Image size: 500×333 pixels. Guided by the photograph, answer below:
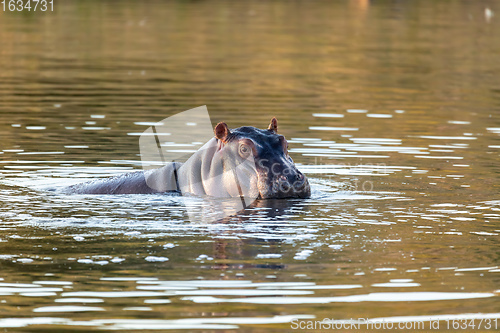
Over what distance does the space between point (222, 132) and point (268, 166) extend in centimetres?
68

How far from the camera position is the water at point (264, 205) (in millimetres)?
6836

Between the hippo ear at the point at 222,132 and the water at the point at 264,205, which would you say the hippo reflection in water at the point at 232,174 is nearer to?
the hippo ear at the point at 222,132

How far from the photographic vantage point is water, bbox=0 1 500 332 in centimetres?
684

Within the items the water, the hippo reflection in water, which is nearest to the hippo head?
the hippo reflection in water

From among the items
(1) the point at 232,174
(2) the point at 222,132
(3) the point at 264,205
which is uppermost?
(2) the point at 222,132

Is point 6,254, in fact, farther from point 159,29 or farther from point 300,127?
point 159,29

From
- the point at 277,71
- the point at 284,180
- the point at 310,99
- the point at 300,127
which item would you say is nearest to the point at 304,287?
the point at 284,180

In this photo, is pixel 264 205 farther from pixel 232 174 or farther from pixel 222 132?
pixel 222 132

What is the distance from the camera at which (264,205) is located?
10.0 meters

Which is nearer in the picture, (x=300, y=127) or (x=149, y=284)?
(x=149, y=284)

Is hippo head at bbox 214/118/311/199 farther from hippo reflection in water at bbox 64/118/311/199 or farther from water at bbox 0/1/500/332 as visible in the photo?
water at bbox 0/1/500/332

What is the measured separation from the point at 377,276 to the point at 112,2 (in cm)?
5572

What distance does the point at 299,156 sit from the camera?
44.6 feet

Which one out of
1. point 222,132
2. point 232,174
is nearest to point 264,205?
point 232,174
